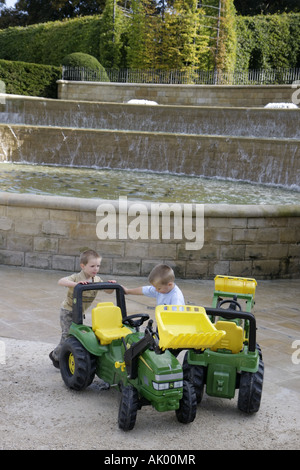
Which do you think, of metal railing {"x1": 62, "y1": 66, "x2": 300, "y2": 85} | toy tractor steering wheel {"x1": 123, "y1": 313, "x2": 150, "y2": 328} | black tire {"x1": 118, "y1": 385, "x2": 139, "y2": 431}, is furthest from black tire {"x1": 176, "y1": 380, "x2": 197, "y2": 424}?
metal railing {"x1": 62, "y1": 66, "x2": 300, "y2": 85}

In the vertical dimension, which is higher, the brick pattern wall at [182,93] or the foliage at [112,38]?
the foliage at [112,38]

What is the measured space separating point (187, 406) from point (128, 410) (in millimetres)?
385

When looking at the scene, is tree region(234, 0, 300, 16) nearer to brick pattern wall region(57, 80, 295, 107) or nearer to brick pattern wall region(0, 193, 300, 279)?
brick pattern wall region(57, 80, 295, 107)

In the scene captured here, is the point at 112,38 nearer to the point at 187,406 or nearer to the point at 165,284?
the point at 165,284

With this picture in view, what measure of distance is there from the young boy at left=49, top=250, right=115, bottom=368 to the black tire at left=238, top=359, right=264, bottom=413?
1166 mm

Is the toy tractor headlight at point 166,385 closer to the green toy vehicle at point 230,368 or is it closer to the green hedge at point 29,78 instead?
the green toy vehicle at point 230,368

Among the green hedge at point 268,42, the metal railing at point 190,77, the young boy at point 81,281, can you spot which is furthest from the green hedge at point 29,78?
the young boy at point 81,281

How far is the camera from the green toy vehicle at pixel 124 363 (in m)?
3.56

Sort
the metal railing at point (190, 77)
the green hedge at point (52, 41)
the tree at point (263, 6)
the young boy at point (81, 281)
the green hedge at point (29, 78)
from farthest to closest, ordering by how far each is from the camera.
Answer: the tree at point (263, 6)
the green hedge at point (52, 41)
the metal railing at point (190, 77)
the green hedge at point (29, 78)
the young boy at point (81, 281)

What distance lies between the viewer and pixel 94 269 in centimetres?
440

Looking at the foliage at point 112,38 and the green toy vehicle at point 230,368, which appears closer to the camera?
the green toy vehicle at point 230,368

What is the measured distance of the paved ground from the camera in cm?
350
